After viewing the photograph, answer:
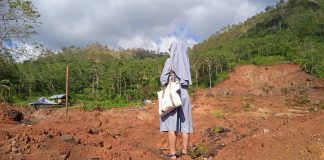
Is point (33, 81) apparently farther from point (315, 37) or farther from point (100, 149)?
point (100, 149)

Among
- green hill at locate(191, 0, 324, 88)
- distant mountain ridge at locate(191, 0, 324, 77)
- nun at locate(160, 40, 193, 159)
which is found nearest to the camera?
nun at locate(160, 40, 193, 159)

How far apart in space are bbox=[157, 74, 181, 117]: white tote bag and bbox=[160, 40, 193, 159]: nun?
10 cm

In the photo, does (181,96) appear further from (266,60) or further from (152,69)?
(266,60)

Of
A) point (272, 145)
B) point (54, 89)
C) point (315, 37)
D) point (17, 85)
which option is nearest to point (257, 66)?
point (315, 37)

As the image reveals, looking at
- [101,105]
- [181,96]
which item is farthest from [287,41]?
[181,96]

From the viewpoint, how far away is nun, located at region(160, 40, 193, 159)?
5.61m

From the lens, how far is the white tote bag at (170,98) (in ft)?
17.8

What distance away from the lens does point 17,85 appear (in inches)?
2172

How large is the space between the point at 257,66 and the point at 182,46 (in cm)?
5549

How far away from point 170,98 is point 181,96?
22 cm

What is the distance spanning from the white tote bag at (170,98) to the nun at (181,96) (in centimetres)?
10

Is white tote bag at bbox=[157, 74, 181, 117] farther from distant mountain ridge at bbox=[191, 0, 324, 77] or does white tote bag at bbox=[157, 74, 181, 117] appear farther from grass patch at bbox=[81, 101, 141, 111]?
distant mountain ridge at bbox=[191, 0, 324, 77]

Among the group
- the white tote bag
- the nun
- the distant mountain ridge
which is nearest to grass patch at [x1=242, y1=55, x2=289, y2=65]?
the distant mountain ridge

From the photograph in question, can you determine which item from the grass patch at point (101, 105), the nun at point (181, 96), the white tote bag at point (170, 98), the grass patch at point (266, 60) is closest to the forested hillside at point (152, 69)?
the grass patch at point (266, 60)
